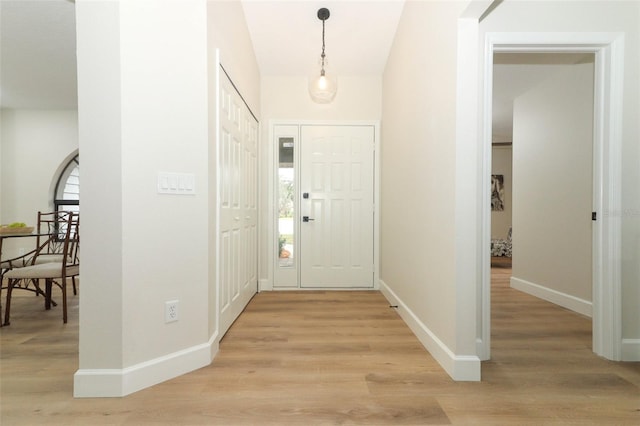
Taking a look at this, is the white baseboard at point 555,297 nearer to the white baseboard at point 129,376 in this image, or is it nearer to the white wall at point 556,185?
the white wall at point 556,185

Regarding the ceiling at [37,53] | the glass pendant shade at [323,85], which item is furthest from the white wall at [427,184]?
the ceiling at [37,53]

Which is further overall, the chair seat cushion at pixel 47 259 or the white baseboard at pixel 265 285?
the white baseboard at pixel 265 285

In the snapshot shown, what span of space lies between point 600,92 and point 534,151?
2051 mm

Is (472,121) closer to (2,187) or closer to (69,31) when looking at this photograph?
(69,31)

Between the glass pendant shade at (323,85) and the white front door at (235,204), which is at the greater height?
the glass pendant shade at (323,85)

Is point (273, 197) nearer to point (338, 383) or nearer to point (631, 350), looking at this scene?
point (338, 383)

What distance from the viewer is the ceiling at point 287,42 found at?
3.15 meters

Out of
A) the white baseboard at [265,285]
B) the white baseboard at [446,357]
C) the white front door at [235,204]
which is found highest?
the white front door at [235,204]

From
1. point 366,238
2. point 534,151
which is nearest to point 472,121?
point 366,238

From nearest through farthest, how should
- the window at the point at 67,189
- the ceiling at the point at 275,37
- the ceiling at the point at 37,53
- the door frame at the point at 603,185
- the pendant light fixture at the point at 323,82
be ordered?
the door frame at the point at 603,185 → the ceiling at the point at 37,53 → the ceiling at the point at 275,37 → the pendant light fixture at the point at 323,82 → the window at the point at 67,189

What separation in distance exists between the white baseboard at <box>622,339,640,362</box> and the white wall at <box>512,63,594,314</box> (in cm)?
110

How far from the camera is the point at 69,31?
3.29 metres

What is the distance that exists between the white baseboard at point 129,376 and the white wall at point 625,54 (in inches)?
113

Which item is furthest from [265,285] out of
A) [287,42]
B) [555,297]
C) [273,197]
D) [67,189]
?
[67,189]
